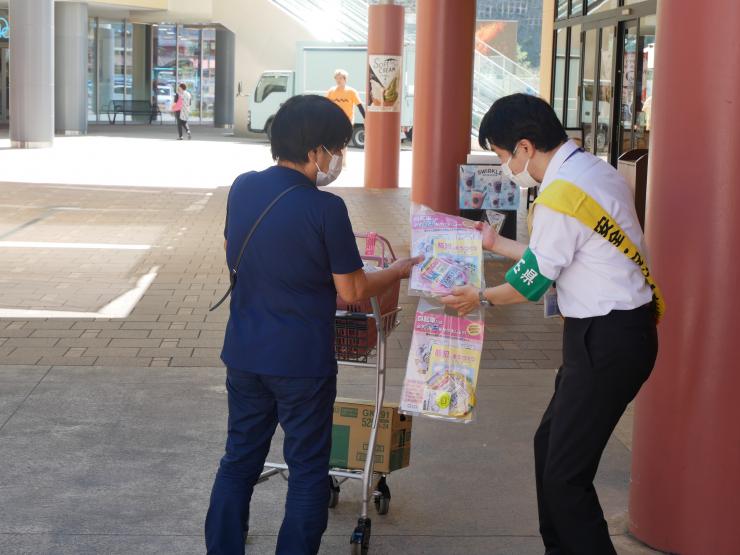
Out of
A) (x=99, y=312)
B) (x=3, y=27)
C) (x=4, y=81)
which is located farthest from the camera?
(x=4, y=81)

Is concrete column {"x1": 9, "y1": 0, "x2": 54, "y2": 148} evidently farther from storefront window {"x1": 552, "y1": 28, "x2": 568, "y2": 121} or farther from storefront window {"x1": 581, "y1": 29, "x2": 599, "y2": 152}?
storefront window {"x1": 581, "y1": 29, "x2": 599, "y2": 152}

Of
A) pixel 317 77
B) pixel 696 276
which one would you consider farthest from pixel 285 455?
pixel 317 77

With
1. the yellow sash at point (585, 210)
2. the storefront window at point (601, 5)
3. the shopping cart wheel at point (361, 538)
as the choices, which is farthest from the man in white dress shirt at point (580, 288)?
the storefront window at point (601, 5)

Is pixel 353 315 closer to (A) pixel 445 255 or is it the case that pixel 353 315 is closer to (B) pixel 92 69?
(A) pixel 445 255

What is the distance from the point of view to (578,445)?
340 cm

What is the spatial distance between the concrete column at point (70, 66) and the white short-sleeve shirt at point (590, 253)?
28414 mm

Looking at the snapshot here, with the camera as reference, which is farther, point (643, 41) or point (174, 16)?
point (174, 16)

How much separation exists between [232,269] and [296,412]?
1.60 ft

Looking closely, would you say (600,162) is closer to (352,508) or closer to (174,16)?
(352,508)

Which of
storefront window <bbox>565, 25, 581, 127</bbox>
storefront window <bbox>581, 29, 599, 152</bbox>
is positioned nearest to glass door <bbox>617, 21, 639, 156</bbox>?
storefront window <bbox>581, 29, 599, 152</bbox>

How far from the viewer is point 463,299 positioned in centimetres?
365

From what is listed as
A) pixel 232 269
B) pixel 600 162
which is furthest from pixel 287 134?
pixel 600 162

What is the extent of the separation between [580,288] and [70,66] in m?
28.6

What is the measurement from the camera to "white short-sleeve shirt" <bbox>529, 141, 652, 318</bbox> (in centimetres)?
326
